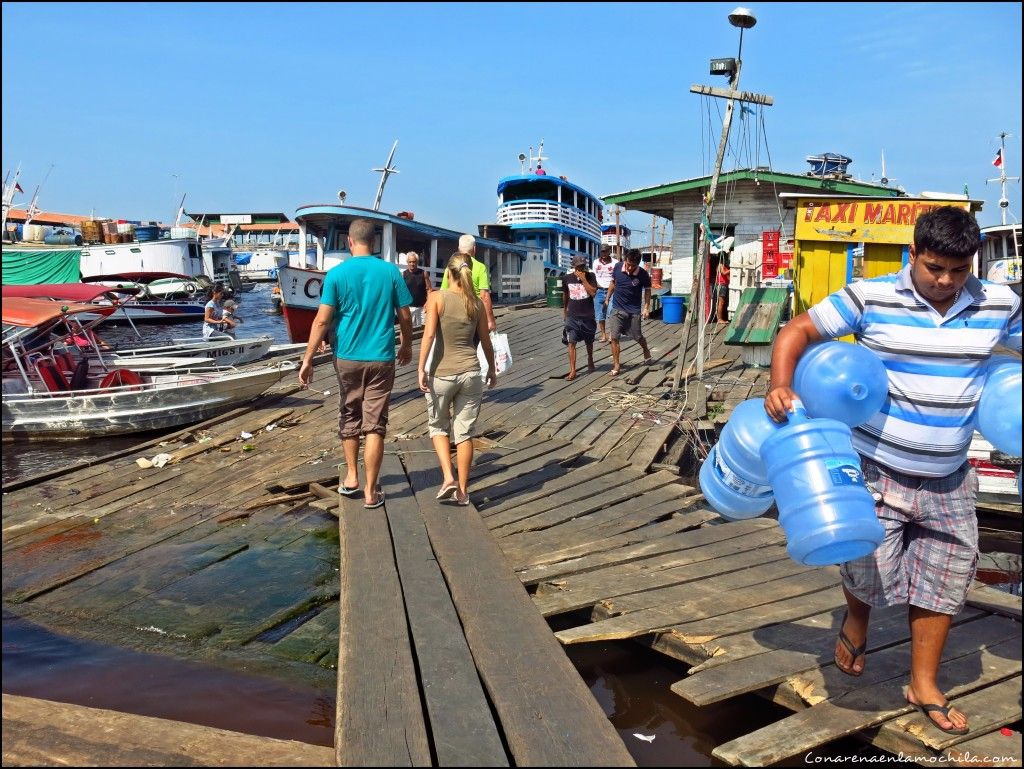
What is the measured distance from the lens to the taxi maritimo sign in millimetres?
11805

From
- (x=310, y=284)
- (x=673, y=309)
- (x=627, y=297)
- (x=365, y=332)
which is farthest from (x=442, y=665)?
(x=310, y=284)

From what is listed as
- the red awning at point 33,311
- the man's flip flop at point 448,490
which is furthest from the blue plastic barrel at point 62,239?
the man's flip flop at point 448,490

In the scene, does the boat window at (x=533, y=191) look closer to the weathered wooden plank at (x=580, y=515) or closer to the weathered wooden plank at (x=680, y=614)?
the weathered wooden plank at (x=580, y=515)

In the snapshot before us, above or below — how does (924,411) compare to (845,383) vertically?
below

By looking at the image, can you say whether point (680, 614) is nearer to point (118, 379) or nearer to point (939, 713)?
point (939, 713)

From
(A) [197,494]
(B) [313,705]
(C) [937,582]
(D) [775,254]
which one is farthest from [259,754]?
(D) [775,254]

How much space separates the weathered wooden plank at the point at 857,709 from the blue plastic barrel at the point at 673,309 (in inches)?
602

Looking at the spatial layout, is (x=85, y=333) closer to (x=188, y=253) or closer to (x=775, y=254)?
(x=775, y=254)

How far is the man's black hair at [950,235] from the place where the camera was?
2.82 m

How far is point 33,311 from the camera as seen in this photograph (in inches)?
418

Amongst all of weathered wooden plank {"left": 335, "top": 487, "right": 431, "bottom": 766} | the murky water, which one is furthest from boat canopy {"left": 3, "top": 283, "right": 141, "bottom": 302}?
weathered wooden plank {"left": 335, "top": 487, "right": 431, "bottom": 766}

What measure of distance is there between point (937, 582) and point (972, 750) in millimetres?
614

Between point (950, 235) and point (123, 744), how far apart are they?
3.41m

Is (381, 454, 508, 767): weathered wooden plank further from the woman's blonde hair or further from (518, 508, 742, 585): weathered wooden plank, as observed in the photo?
the woman's blonde hair
